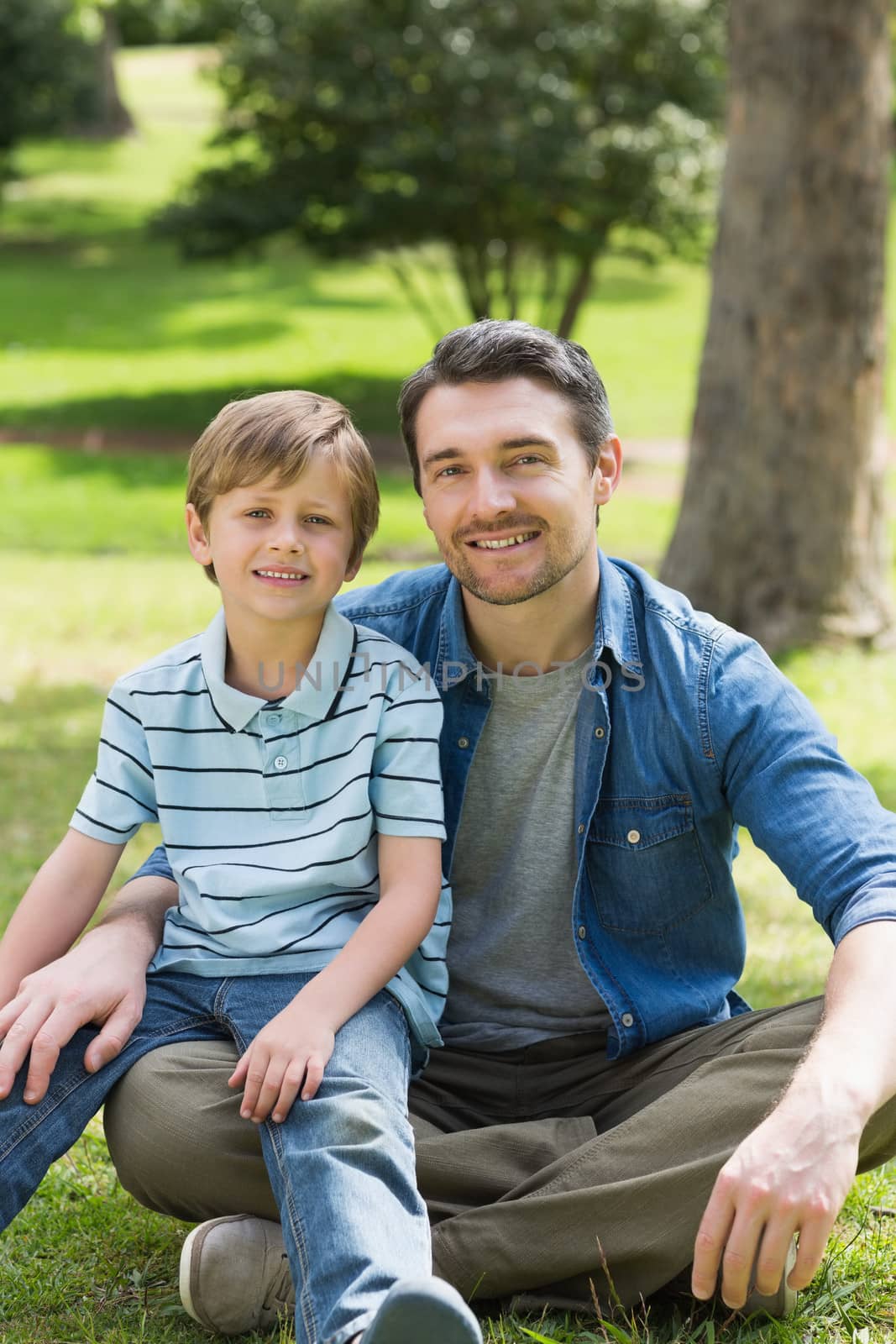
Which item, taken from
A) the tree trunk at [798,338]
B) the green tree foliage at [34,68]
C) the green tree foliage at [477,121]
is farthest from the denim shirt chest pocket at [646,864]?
the green tree foliage at [34,68]

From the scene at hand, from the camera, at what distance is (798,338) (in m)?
7.04

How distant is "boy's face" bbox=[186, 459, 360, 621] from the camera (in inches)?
105

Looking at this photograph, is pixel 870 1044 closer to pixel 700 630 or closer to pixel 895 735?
pixel 700 630

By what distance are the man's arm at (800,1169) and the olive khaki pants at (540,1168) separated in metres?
0.20

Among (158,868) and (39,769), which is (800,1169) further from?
(39,769)

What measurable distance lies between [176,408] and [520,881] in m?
16.0

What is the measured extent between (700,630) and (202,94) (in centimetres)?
4473

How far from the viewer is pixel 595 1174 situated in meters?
2.44

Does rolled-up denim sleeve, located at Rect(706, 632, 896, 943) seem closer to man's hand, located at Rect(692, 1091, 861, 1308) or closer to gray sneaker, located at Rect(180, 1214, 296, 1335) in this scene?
man's hand, located at Rect(692, 1091, 861, 1308)

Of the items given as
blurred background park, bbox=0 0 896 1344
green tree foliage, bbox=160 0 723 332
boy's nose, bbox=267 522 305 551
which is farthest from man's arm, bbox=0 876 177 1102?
green tree foliage, bbox=160 0 723 332

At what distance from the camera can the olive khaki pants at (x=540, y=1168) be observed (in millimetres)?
2367

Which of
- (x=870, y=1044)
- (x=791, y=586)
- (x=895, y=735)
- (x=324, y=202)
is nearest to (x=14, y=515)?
(x=324, y=202)

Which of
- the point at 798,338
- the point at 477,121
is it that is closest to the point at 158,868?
the point at 798,338

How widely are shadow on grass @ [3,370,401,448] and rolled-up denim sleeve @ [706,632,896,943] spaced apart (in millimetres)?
13961
